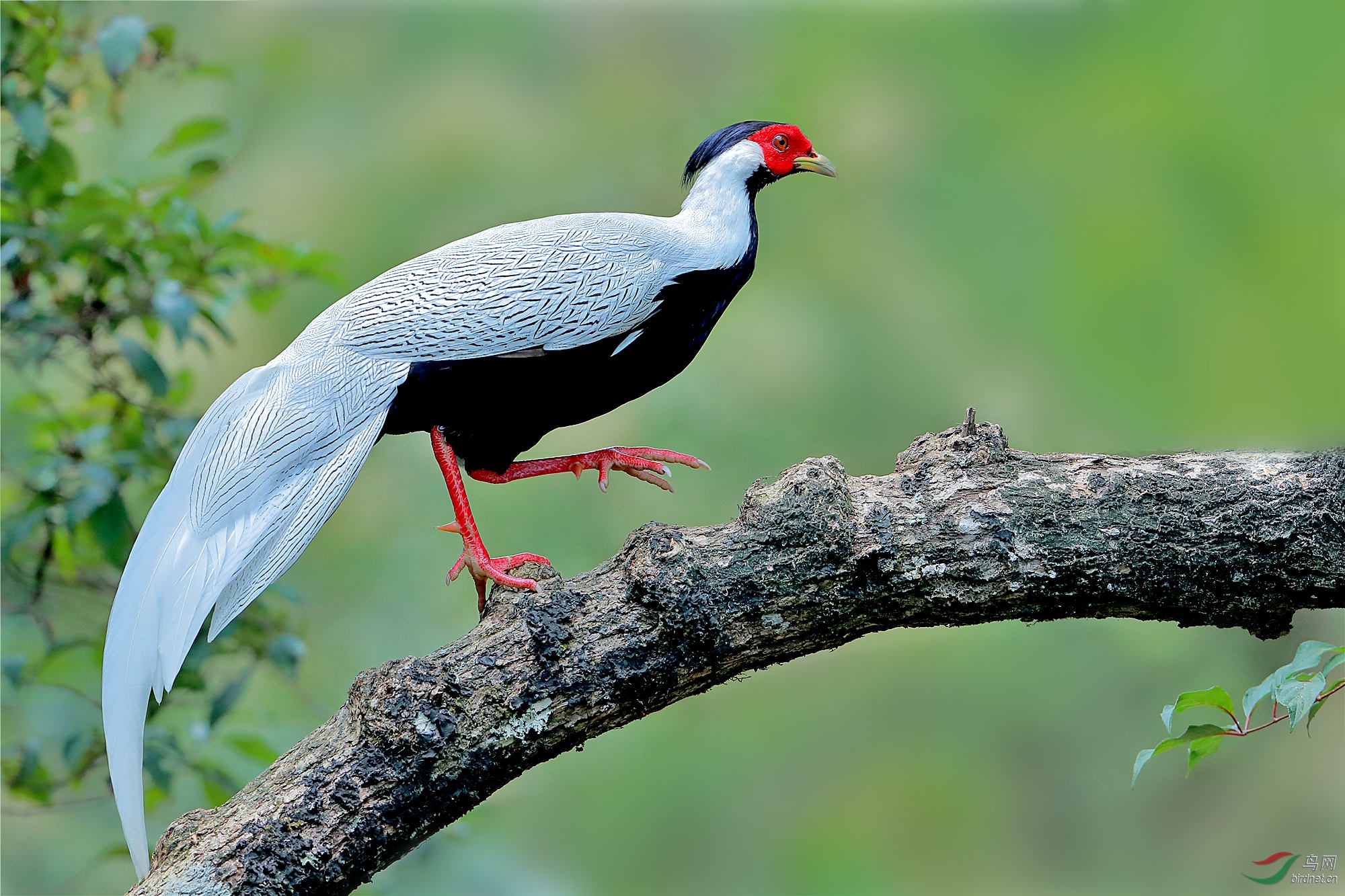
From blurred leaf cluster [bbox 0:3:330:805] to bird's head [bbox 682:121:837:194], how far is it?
766 millimetres

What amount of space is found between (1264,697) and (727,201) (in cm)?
90

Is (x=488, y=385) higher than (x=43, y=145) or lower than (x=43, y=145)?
lower

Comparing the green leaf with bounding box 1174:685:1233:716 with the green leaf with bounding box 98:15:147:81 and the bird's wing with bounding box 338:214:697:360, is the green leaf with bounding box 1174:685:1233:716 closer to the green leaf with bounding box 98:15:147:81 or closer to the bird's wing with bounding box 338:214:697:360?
the bird's wing with bounding box 338:214:697:360

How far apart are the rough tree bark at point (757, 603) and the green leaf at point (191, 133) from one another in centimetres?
108

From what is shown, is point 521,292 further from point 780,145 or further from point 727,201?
point 780,145

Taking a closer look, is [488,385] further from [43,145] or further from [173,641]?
[43,145]

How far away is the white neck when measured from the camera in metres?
1.58

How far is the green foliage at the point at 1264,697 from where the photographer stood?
108cm

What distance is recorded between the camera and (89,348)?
6.68 ft

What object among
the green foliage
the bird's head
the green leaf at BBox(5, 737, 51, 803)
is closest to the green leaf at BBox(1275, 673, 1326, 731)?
the green foliage

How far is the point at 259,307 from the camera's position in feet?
6.78

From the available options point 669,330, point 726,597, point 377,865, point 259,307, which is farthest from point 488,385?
point 259,307

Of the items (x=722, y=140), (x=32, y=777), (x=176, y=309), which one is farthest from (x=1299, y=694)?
(x=32, y=777)

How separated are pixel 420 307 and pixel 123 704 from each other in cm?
57
